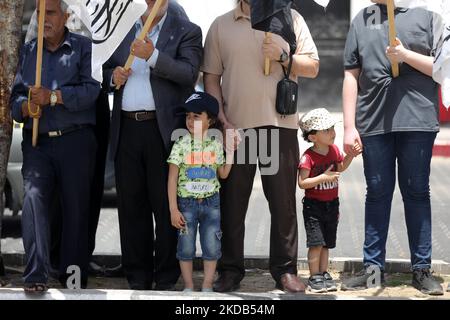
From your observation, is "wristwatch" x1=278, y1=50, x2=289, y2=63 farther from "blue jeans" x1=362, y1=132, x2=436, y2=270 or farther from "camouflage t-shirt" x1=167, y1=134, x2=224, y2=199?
"blue jeans" x1=362, y1=132, x2=436, y2=270

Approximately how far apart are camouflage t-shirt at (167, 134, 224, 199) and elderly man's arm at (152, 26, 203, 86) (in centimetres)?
42

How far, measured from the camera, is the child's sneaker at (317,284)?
7.80 m

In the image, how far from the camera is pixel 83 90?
7.61 meters

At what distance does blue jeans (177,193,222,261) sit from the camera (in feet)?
25.1

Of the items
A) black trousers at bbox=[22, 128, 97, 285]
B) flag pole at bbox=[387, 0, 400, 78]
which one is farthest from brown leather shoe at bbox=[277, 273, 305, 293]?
flag pole at bbox=[387, 0, 400, 78]

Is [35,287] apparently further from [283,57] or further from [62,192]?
[283,57]

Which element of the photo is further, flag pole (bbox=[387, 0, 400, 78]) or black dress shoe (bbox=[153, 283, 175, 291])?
black dress shoe (bbox=[153, 283, 175, 291])

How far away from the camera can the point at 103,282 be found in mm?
8453

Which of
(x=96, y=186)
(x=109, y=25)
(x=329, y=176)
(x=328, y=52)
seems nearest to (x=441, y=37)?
(x=329, y=176)

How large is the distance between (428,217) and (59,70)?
2.79 meters

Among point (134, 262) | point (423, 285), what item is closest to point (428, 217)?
point (423, 285)

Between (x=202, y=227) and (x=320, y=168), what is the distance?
95cm

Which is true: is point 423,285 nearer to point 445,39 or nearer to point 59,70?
point 445,39

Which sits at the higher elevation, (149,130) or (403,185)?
(149,130)
